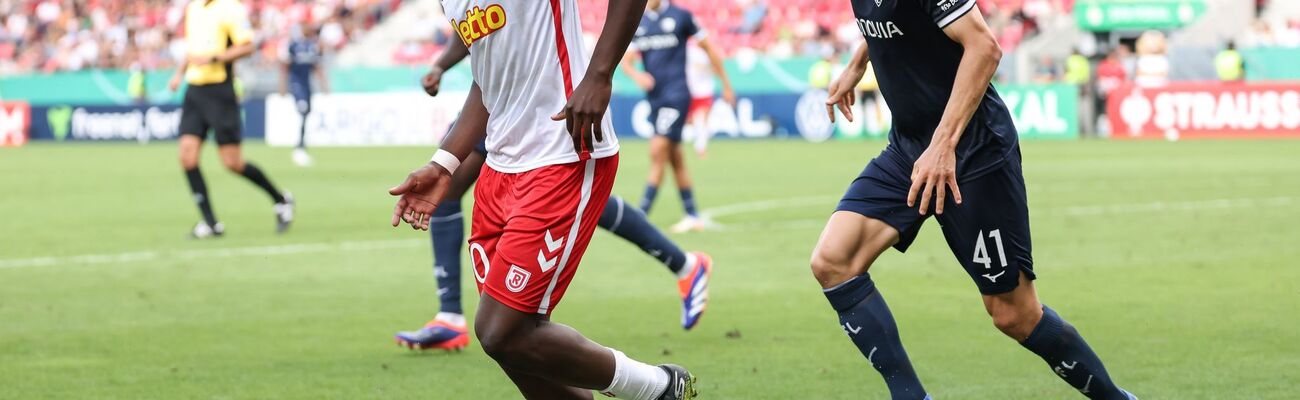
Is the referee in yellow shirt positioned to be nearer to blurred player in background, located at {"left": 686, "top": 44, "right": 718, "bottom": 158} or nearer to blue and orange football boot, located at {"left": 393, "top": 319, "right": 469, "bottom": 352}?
blue and orange football boot, located at {"left": 393, "top": 319, "right": 469, "bottom": 352}

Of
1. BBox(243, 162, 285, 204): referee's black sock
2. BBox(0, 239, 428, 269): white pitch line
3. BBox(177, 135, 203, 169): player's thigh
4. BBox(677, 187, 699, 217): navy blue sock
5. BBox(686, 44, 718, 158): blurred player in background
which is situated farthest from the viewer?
BBox(686, 44, 718, 158): blurred player in background

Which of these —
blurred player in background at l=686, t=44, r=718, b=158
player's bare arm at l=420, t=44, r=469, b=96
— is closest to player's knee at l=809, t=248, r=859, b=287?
player's bare arm at l=420, t=44, r=469, b=96

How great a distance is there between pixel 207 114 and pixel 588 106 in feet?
31.0

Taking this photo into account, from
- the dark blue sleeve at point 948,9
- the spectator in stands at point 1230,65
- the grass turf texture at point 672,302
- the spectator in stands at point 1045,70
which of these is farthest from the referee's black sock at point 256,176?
the spectator in stands at point 1045,70

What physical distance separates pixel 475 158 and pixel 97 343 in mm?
2481

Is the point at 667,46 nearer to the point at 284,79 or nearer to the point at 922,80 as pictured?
the point at 922,80

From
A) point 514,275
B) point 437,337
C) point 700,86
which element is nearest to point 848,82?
point 514,275

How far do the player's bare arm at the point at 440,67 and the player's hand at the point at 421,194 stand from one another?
182 cm

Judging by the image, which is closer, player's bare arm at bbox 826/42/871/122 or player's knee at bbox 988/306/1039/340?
player's knee at bbox 988/306/1039/340

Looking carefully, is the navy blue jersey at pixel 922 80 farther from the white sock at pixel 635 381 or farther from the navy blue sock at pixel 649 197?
the navy blue sock at pixel 649 197

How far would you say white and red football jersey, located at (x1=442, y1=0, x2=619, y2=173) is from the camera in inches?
195

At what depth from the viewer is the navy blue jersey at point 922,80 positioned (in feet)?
16.8

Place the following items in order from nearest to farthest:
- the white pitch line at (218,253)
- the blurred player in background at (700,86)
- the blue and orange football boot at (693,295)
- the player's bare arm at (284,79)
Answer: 1. the blue and orange football boot at (693,295)
2. the white pitch line at (218,253)
3. the blurred player in background at (700,86)
4. the player's bare arm at (284,79)

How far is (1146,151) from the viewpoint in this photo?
26.0m
